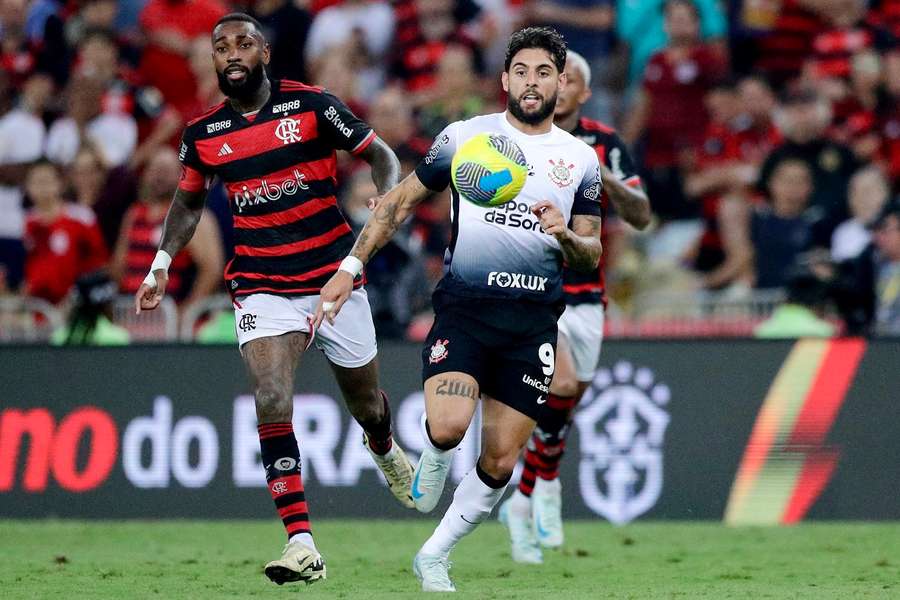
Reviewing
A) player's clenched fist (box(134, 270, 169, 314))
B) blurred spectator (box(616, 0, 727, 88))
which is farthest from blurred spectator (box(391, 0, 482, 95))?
player's clenched fist (box(134, 270, 169, 314))

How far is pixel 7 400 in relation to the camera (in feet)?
41.5

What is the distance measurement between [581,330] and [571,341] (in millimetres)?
98

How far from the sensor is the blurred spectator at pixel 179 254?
14.5m

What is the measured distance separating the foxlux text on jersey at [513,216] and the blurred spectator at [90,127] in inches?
363

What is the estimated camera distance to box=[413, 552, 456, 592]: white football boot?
8.09 metres

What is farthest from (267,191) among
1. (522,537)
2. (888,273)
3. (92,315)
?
(888,273)

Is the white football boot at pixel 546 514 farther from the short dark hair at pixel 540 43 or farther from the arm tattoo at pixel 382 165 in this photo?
the short dark hair at pixel 540 43

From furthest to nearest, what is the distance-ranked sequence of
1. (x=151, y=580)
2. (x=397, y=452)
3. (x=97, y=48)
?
(x=97, y=48)
(x=397, y=452)
(x=151, y=580)

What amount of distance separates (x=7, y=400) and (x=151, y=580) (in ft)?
14.1

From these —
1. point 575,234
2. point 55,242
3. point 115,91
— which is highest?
point 115,91

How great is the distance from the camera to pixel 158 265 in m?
8.94

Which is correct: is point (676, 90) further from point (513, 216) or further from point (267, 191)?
point (513, 216)

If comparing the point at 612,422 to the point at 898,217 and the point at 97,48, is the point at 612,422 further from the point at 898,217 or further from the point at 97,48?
the point at 97,48

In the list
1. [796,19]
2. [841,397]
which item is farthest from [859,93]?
[841,397]
